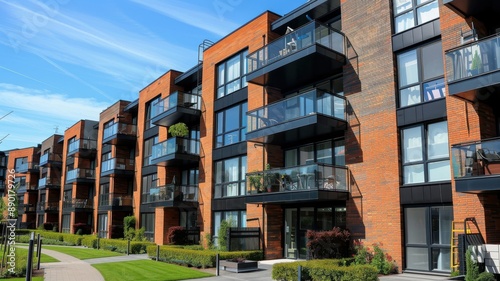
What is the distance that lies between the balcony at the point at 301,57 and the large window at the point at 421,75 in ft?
9.24

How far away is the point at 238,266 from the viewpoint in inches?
639

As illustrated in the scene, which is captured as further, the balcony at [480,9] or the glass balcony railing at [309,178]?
the glass balcony railing at [309,178]

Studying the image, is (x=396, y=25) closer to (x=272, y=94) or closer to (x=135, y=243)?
(x=272, y=94)

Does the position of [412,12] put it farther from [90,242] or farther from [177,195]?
[90,242]

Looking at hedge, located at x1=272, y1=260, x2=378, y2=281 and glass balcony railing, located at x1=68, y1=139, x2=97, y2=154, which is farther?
glass balcony railing, located at x1=68, y1=139, x2=97, y2=154

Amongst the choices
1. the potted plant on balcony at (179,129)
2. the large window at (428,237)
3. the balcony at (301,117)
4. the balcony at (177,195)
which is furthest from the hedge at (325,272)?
the potted plant on balcony at (179,129)

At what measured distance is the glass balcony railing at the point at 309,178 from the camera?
16.7m

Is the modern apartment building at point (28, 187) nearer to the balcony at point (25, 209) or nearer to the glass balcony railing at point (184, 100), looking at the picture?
the balcony at point (25, 209)

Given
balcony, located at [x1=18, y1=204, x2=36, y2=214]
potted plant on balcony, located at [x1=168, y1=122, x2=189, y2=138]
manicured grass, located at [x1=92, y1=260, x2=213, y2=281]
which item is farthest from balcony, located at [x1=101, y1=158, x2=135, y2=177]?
balcony, located at [x1=18, y1=204, x2=36, y2=214]

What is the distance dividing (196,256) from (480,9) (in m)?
13.8

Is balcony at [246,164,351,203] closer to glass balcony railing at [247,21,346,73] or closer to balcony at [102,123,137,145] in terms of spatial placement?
glass balcony railing at [247,21,346,73]

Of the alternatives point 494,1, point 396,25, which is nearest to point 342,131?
point 396,25

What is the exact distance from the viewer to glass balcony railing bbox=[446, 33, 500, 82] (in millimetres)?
12078

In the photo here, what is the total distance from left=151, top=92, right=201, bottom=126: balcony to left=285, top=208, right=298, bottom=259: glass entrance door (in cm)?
925
